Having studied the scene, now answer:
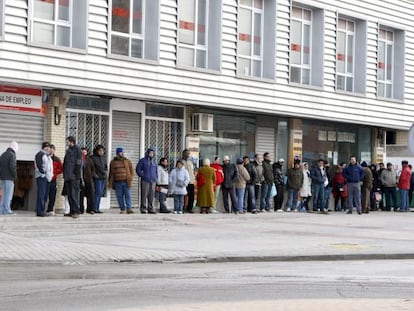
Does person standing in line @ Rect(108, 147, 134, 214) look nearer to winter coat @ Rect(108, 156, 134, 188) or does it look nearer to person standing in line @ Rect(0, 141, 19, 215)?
winter coat @ Rect(108, 156, 134, 188)

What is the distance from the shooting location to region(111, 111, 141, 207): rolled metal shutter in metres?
26.1

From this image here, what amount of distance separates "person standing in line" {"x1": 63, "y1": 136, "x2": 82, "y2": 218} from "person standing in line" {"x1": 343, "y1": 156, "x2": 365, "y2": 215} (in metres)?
10.6

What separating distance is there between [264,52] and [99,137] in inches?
280

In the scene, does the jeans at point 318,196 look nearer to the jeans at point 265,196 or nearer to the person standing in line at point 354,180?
the person standing in line at point 354,180

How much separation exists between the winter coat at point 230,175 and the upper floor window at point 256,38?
3739 mm

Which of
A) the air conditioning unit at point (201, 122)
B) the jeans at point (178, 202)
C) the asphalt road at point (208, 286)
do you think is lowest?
the asphalt road at point (208, 286)

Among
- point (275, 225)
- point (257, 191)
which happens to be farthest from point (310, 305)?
point (257, 191)

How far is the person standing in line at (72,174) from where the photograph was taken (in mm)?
22031

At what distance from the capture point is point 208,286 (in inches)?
466

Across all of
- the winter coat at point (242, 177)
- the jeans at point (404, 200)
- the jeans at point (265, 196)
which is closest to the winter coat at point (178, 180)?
the winter coat at point (242, 177)

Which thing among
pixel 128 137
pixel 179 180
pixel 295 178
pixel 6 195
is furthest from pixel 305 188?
pixel 6 195

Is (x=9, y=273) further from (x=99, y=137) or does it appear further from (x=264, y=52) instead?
(x=264, y=52)

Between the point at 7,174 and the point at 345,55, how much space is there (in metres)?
16.2

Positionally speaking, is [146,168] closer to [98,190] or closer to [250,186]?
[98,190]
